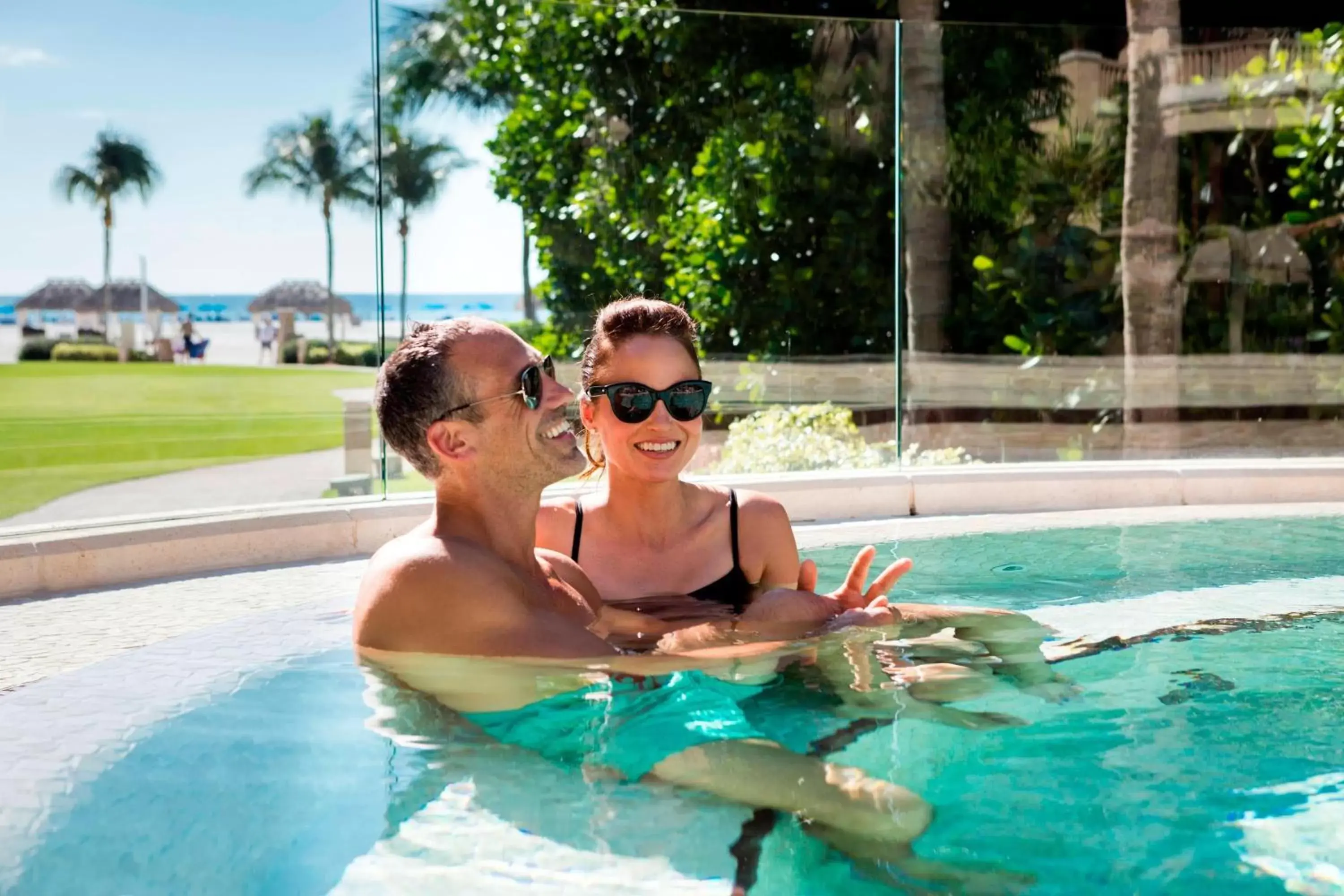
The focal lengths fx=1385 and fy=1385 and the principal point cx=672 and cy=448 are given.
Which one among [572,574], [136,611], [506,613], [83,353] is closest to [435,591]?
[506,613]

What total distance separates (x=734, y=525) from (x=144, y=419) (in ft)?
11.3

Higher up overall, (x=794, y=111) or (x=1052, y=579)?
(x=794, y=111)

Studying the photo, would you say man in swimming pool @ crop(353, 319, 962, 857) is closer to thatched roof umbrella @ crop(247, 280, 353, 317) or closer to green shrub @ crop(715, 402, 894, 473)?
thatched roof umbrella @ crop(247, 280, 353, 317)

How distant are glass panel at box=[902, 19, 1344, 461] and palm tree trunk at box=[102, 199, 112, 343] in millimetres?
4378

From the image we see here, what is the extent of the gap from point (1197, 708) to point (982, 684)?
1.68 ft

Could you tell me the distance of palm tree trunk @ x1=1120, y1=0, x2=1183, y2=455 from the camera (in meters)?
8.34

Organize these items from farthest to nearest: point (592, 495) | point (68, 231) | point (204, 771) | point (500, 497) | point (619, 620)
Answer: point (68, 231), point (592, 495), point (619, 620), point (500, 497), point (204, 771)

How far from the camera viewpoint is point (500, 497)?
3184 millimetres

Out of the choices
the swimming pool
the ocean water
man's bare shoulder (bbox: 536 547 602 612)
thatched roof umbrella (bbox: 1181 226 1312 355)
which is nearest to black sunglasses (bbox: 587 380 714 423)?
man's bare shoulder (bbox: 536 547 602 612)

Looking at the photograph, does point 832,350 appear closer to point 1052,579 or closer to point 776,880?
point 1052,579

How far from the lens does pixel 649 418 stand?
3.74m

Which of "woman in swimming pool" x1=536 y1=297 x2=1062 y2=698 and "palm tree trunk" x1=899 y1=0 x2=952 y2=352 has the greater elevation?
"palm tree trunk" x1=899 y1=0 x2=952 y2=352

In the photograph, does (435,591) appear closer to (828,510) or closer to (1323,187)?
(828,510)

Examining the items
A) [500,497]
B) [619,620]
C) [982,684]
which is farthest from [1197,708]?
[500,497]
